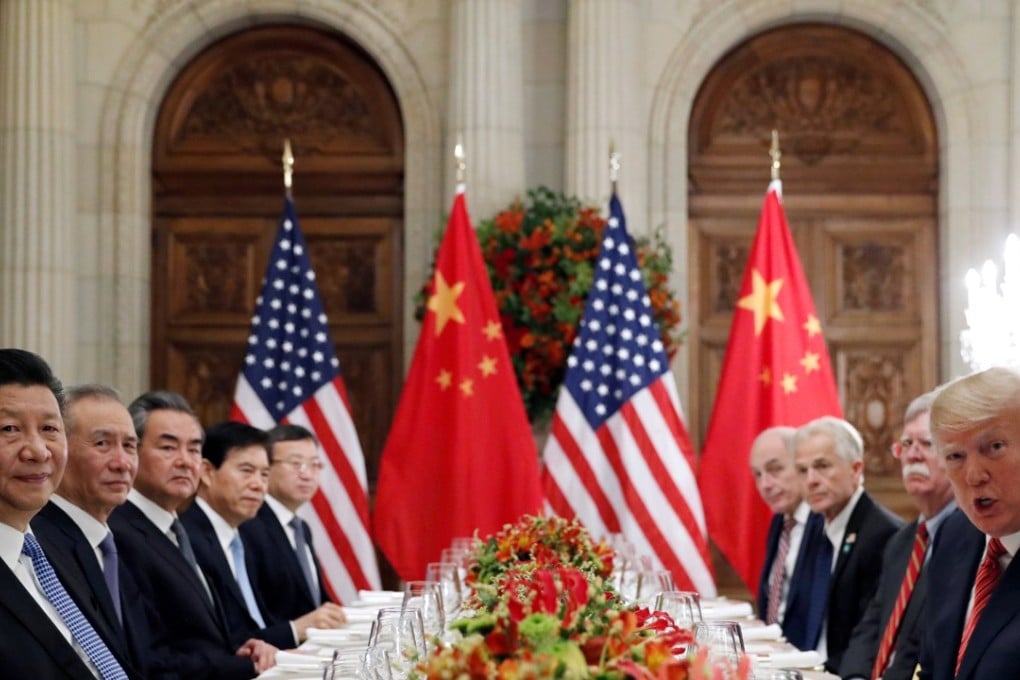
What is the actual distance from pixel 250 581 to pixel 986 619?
11.8 ft

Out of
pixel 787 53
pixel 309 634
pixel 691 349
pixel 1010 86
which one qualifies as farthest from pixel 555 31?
pixel 309 634

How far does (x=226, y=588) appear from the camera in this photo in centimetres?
557

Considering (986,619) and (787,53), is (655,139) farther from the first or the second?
(986,619)

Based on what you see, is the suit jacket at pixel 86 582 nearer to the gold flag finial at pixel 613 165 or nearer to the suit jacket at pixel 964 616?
the suit jacket at pixel 964 616

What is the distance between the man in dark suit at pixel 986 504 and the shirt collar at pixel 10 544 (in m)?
1.94

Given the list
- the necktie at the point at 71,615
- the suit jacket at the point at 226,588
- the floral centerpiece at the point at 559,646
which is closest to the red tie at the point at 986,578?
the floral centerpiece at the point at 559,646

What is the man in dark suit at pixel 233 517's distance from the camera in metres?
5.51

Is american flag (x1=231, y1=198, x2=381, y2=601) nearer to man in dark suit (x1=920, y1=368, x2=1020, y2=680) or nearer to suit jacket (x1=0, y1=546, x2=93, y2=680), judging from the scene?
suit jacket (x1=0, y1=546, x2=93, y2=680)

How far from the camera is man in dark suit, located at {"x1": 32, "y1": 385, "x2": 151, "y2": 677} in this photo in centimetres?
393

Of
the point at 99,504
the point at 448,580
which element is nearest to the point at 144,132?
the point at 448,580

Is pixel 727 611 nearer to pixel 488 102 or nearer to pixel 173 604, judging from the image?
pixel 173 604

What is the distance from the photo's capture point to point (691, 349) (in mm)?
9398

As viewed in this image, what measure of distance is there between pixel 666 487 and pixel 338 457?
1793 millimetres

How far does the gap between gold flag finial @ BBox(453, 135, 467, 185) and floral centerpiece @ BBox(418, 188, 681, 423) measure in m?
0.30
